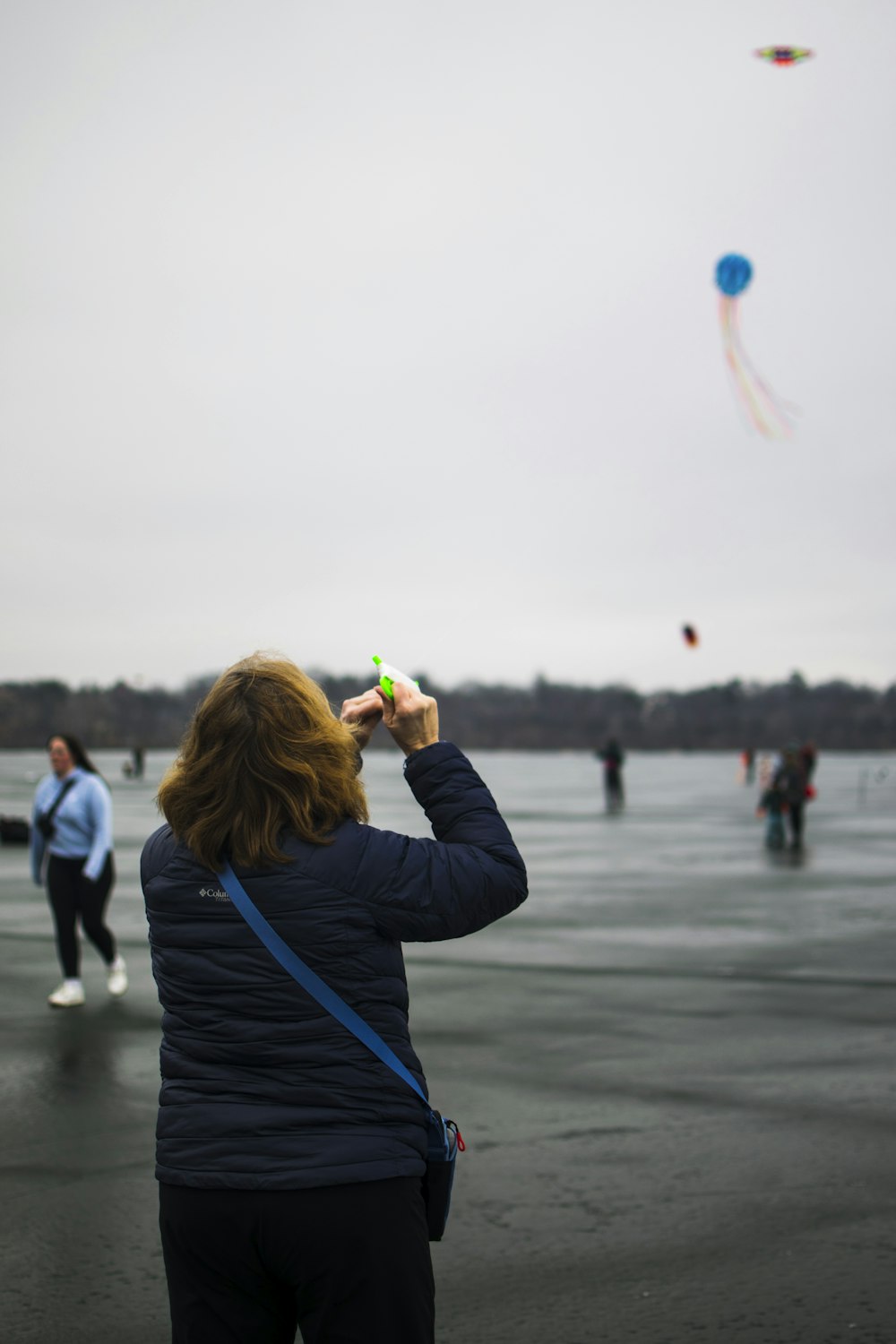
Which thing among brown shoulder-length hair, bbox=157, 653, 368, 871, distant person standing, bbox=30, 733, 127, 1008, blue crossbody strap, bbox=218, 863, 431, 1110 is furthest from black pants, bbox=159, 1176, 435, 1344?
distant person standing, bbox=30, 733, 127, 1008

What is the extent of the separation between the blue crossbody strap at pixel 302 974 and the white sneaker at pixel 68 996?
6868 mm

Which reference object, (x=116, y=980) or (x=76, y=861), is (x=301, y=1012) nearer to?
(x=76, y=861)

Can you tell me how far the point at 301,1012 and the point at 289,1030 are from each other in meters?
0.04

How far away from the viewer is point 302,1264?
2289 millimetres

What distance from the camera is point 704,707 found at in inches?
7436

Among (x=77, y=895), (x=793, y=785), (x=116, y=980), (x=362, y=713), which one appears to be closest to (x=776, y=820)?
(x=793, y=785)

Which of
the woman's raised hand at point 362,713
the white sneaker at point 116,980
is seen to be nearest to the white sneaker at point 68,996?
the white sneaker at point 116,980

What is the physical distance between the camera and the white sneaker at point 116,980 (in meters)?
9.18

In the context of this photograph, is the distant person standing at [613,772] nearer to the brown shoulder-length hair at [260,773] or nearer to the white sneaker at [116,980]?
the white sneaker at [116,980]

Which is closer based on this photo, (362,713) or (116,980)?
(362,713)

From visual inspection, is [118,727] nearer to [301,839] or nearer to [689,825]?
[689,825]

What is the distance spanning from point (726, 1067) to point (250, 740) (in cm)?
529

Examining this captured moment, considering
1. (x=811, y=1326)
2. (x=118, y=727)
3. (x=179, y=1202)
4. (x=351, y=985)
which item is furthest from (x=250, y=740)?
(x=118, y=727)

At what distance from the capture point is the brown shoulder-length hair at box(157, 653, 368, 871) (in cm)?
240
